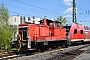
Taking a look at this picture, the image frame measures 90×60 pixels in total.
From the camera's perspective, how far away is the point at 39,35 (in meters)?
20.4

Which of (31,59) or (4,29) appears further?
(4,29)

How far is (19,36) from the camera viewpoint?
19.2 metres

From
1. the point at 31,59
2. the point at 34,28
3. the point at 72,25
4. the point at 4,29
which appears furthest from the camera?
the point at 72,25

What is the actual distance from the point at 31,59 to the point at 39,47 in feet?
17.0

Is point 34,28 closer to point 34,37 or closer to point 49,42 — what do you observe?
point 34,37

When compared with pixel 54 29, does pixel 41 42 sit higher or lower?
lower

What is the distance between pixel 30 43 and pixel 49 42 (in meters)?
4.08

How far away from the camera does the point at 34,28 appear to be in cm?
1983

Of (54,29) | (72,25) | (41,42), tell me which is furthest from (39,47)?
(72,25)

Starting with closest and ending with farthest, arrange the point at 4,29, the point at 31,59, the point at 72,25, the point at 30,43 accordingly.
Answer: the point at 31,59, the point at 30,43, the point at 4,29, the point at 72,25

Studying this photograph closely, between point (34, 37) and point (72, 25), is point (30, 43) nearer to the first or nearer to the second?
point (34, 37)

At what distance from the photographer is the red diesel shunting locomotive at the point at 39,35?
1866cm

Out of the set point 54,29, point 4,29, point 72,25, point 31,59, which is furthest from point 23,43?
point 72,25

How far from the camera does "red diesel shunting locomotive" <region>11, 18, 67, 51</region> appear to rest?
61.2 ft
